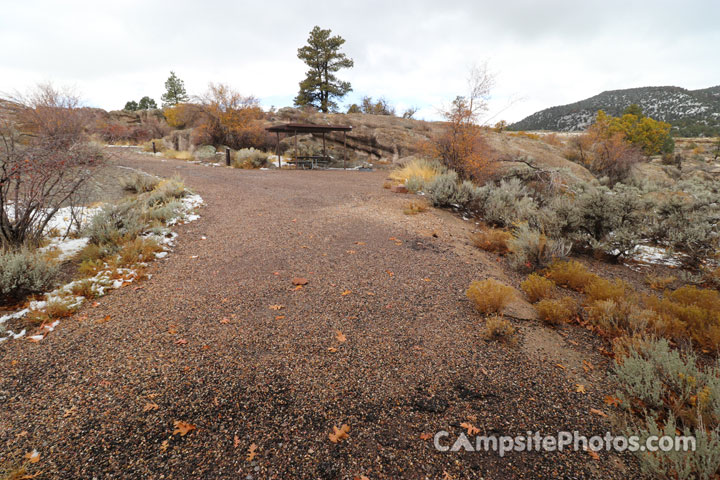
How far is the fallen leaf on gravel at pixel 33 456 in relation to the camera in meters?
1.75

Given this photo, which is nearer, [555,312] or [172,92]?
[555,312]

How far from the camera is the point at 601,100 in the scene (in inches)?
2645

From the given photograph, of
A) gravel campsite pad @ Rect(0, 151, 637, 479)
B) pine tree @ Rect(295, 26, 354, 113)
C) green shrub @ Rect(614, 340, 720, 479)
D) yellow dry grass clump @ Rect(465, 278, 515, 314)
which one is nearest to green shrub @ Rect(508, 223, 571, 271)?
gravel campsite pad @ Rect(0, 151, 637, 479)

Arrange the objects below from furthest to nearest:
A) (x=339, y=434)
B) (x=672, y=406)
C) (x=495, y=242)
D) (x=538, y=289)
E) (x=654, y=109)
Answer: (x=654, y=109)
(x=495, y=242)
(x=538, y=289)
(x=672, y=406)
(x=339, y=434)

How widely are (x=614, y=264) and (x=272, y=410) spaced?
6285mm

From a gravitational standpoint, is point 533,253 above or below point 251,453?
above

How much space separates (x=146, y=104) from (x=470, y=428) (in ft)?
172

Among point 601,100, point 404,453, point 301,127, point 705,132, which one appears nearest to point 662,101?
point 601,100

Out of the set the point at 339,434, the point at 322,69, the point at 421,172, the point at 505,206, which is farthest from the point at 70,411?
the point at 322,69

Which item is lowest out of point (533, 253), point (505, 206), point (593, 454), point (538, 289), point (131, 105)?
point (593, 454)

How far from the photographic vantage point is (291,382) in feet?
7.81

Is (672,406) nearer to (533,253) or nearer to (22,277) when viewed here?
(533,253)

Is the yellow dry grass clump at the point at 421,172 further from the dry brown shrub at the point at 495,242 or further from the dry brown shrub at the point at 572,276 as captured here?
the dry brown shrub at the point at 572,276

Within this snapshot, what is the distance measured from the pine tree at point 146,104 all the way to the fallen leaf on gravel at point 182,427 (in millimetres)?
50555
